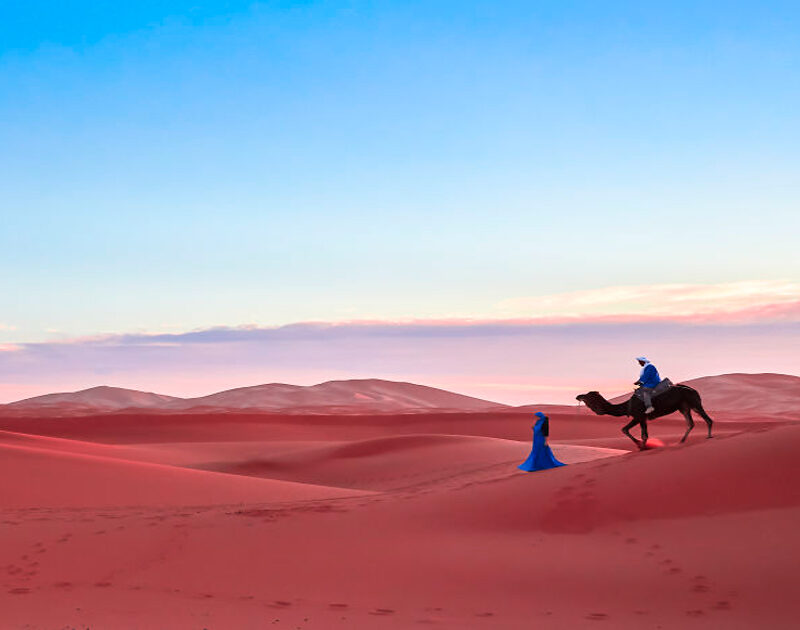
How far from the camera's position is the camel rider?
16.1m

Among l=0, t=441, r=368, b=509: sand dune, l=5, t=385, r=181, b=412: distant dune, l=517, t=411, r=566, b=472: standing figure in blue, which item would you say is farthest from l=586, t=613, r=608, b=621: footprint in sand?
l=5, t=385, r=181, b=412: distant dune

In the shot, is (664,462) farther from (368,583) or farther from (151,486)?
(151,486)

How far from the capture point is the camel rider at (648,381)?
634 inches

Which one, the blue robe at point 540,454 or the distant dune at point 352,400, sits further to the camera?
the distant dune at point 352,400

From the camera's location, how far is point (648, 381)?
53.2 feet

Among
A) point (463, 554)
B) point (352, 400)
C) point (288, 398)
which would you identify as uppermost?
point (288, 398)

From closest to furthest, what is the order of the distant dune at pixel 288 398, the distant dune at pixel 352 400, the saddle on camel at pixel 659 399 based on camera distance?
the saddle on camel at pixel 659 399 → the distant dune at pixel 352 400 → the distant dune at pixel 288 398

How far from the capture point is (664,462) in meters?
14.2

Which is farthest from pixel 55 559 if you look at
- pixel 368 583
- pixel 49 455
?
pixel 49 455

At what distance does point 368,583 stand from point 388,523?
2915mm

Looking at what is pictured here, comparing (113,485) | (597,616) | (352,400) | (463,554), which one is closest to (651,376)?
(463,554)

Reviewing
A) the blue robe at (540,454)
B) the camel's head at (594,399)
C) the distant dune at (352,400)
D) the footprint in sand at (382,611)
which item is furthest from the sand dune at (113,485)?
the distant dune at (352,400)

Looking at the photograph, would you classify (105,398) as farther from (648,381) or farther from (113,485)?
(648,381)

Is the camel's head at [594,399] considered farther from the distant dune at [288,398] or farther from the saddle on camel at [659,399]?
the distant dune at [288,398]
